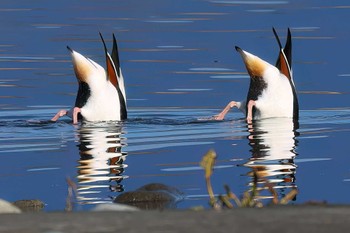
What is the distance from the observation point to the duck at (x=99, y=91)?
45.2ft

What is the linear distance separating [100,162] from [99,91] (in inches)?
140

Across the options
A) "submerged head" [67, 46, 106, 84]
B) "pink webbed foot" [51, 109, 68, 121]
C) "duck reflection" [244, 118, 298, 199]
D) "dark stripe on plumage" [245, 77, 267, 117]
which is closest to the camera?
"duck reflection" [244, 118, 298, 199]

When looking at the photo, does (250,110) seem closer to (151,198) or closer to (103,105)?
(103,105)

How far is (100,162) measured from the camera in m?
10.5

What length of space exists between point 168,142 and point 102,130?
46.6 inches

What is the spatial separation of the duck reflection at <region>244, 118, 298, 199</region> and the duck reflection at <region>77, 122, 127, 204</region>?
3.43 ft

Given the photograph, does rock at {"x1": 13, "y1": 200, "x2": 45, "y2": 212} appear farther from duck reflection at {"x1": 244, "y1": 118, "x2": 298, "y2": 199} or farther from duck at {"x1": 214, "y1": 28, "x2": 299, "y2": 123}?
duck at {"x1": 214, "y1": 28, "x2": 299, "y2": 123}

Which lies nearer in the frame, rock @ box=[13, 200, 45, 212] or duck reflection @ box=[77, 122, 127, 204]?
rock @ box=[13, 200, 45, 212]

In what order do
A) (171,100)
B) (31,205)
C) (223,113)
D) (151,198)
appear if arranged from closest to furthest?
(31,205) → (151,198) → (223,113) → (171,100)

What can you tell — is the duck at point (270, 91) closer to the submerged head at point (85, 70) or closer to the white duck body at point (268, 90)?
the white duck body at point (268, 90)

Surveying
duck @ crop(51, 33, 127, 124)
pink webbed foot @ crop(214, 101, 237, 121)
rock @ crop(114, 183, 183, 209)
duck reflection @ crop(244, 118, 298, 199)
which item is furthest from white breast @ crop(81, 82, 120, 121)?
rock @ crop(114, 183, 183, 209)

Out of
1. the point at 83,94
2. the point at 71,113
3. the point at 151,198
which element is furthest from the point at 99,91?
the point at 151,198

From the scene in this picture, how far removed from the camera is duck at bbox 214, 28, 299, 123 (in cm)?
1391

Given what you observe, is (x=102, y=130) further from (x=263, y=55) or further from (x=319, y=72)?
(x=263, y=55)
